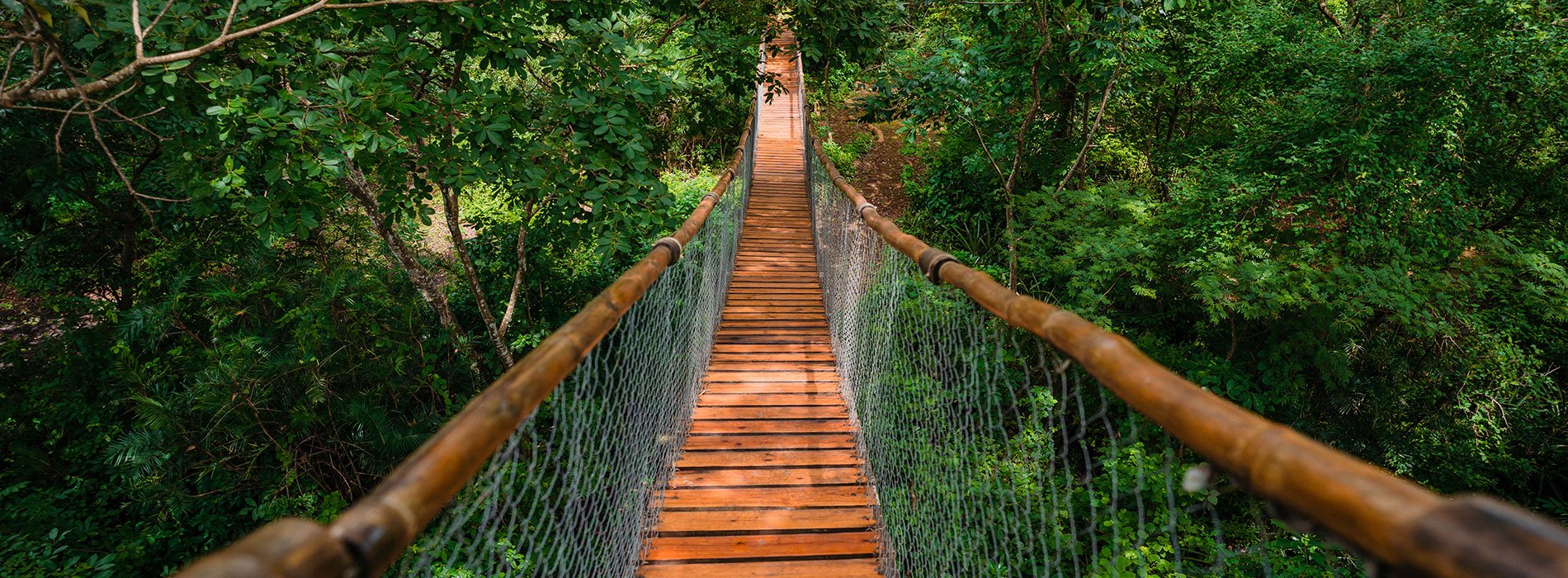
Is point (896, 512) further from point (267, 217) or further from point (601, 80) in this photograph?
point (267, 217)

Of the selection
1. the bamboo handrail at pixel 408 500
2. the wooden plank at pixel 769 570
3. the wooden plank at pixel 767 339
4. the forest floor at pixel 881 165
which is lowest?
the wooden plank at pixel 767 339

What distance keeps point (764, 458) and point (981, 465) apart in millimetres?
870

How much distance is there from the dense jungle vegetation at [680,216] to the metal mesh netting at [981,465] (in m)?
1.01

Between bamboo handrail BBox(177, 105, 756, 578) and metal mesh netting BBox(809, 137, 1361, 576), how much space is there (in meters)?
0.70

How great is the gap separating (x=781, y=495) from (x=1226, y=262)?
331cm

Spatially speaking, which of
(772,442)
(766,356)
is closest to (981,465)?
(772,442)

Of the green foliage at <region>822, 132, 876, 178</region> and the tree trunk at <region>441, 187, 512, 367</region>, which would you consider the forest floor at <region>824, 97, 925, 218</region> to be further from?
the tree trunk at <region>441, 187, 512, 367</region>

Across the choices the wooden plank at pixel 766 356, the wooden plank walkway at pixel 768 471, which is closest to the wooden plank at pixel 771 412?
the wooden plank walkway at pixel 768 471

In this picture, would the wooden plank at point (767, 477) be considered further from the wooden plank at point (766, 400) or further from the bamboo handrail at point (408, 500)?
the bamboo handrail at point (408, 500)

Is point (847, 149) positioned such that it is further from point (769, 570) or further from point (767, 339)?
point (769, 570)

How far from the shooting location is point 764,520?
2066mm

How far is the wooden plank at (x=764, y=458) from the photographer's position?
2.37m

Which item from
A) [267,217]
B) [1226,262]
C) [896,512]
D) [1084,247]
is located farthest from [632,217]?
[1226,262]

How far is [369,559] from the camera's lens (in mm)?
528
